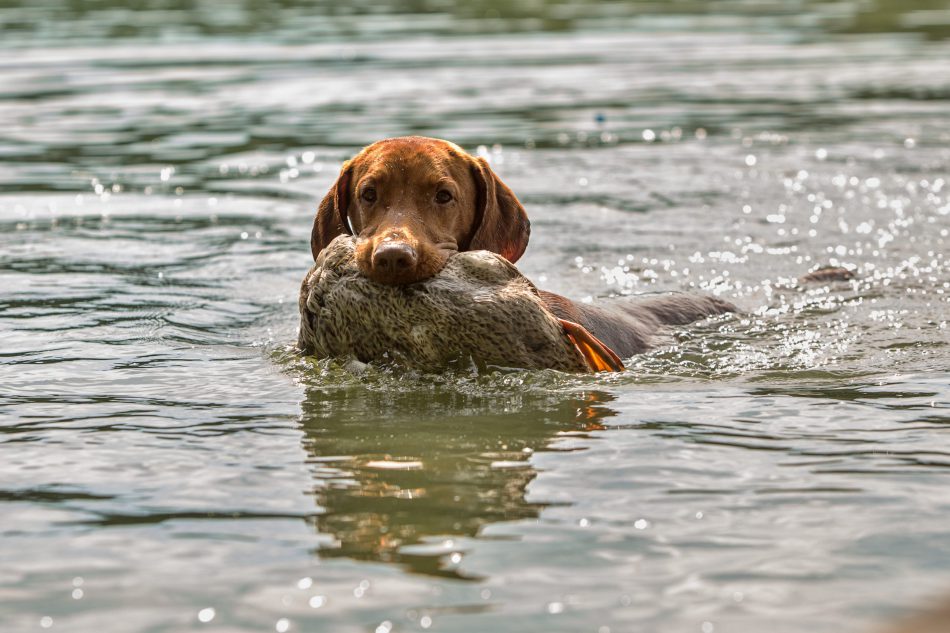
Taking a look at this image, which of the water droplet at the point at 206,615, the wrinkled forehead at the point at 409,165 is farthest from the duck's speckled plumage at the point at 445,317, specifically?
the water droplet at the point at 206,615

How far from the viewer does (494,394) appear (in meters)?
5.28

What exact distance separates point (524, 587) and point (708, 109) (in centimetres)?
1264

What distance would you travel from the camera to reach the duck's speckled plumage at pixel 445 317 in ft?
16.9

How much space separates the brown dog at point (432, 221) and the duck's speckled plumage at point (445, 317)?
2.8 inches

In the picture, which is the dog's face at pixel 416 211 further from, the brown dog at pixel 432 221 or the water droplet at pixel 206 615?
the water droplet at pixel 206 615

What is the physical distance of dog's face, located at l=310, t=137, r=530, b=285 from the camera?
5.20 m

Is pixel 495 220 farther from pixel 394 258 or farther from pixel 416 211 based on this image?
pixel 394 258

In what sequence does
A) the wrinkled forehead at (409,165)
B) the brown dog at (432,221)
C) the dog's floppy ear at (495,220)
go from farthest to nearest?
the dog's floppy ear at (495,220)
the wrinkled forehead at (409,165)
the brown dog at (432,221)

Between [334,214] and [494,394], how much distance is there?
5.65ft

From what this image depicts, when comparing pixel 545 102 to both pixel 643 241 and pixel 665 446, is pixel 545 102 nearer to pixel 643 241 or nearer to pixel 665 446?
pixel 643 241

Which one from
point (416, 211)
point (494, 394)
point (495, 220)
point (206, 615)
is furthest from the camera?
point (495, 220)

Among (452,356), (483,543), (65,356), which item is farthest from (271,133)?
(483,543)

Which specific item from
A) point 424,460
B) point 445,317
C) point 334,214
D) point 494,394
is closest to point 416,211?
point 334,214

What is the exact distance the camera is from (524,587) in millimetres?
3395
